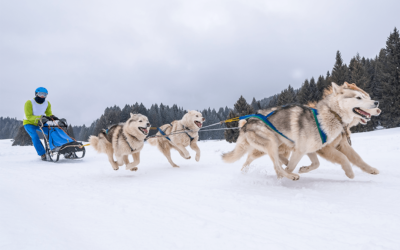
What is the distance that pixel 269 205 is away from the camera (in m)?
2.43

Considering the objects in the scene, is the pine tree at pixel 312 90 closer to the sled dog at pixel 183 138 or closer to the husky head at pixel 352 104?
the sled dog at pixel 183 138

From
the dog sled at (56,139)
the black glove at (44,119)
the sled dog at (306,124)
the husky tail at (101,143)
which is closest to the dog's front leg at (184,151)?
the husky tail at (101,143)

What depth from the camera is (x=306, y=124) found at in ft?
11.0

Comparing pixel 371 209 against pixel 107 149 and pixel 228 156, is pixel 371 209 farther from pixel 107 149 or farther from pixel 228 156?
pixel 107 149

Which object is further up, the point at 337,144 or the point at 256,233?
the point at 337,144

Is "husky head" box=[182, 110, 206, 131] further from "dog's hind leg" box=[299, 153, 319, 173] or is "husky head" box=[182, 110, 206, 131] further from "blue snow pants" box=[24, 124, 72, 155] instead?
"blue snow pants" box=[24, 124, 72, 155]

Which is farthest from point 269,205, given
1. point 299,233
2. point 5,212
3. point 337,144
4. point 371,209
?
point 5,212

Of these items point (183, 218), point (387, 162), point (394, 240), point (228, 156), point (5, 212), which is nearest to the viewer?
point (394, 240)

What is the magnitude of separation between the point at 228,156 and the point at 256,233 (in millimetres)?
2434

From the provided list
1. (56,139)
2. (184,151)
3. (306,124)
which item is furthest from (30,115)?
(306,124)

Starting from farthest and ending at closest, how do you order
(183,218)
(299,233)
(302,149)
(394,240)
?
(302,149), (183,218), (299,233), (394,240)

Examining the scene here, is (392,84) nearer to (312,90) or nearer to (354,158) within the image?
(312,90)

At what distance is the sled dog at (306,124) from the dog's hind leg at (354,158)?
572mm

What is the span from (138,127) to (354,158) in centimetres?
428
